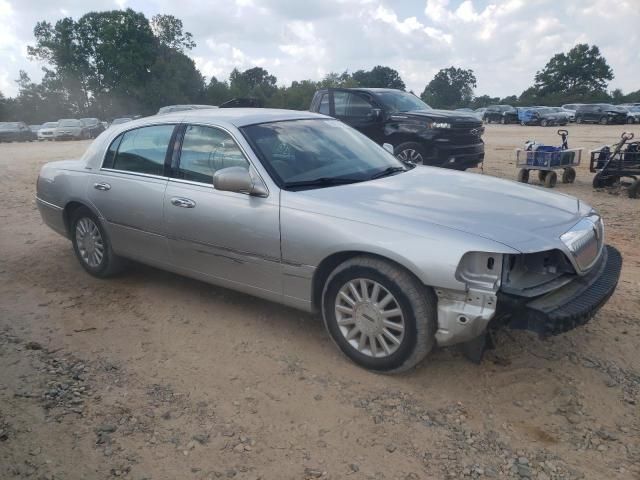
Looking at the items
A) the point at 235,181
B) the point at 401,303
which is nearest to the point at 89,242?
the point at 235,181

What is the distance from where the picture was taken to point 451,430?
113 inches

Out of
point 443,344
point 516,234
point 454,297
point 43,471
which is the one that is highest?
point 516,234

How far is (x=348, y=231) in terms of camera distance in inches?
129

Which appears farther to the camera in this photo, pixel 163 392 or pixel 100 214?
pixel 100 214

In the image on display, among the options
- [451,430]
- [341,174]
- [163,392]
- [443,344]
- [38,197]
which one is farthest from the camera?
[38,197]

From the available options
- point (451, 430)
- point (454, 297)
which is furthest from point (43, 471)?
point (454, 297)

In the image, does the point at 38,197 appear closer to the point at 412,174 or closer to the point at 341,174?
the point at 341,174

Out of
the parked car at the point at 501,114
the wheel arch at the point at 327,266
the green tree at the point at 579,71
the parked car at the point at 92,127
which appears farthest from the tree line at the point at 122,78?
the wheel arch at the point at 327,266

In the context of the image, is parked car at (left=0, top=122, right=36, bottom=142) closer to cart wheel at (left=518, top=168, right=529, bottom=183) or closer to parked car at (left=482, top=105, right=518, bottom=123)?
cart wheel at (left=518, top=168, right=529, bottom=183)

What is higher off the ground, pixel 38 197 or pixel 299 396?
pixel 38 197

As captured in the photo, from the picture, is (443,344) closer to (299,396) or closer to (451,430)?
(451,430)

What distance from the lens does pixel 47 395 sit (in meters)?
3.25

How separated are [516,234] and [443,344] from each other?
752 mm

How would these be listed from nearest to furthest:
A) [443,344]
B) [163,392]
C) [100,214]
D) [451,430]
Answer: [451,430]
[443,344]
[163,392]
[100,214]
